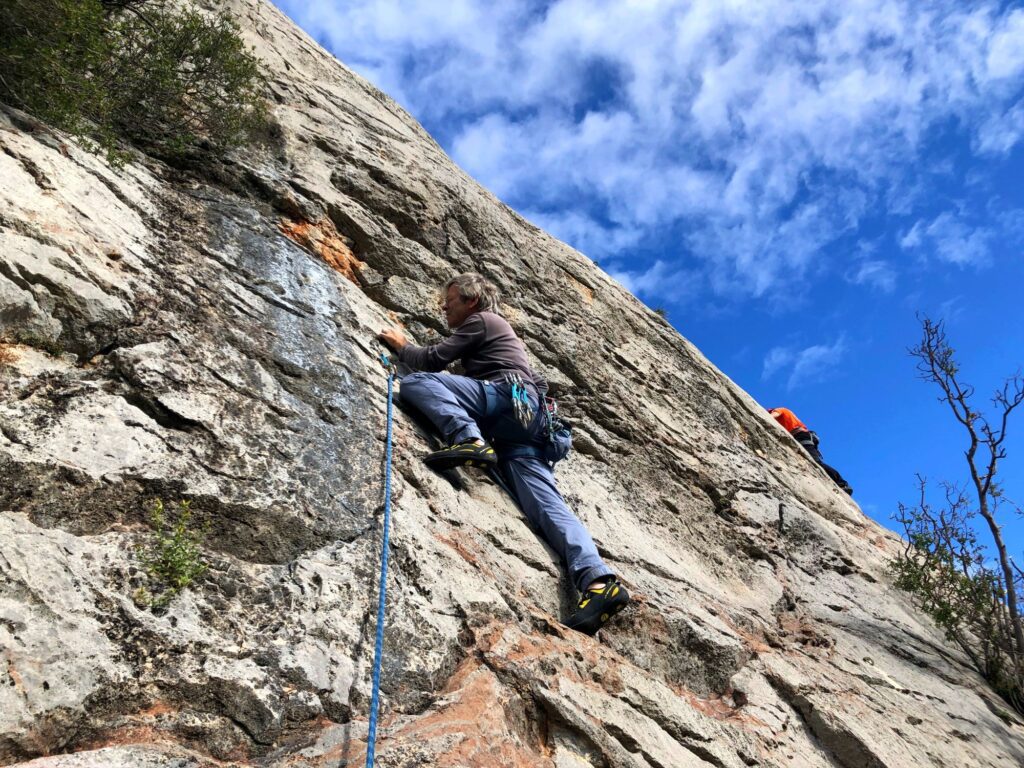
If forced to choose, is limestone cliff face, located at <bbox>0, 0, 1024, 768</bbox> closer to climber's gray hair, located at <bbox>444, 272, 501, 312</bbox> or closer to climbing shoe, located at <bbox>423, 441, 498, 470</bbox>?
climbing shoe, located at <bbox>423, 441, 498, 470</bbox>

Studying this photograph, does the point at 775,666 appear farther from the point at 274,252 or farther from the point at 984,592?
the point at 274,252

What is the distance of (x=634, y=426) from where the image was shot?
7.94 metres

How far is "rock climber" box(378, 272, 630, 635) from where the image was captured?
5012 mm

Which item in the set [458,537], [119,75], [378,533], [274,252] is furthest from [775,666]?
[119,75]

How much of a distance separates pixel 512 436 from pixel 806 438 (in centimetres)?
785

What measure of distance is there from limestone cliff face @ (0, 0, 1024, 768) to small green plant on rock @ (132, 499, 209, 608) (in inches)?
2.7

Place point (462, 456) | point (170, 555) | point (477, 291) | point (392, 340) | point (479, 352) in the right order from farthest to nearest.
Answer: point (477, 291) < point (479, 352) < point (392, 340) < point (462, 456) < point (170, 555)

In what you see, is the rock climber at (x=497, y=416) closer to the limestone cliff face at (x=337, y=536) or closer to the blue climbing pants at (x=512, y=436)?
the blue climbing pants at (x=512, y=436)

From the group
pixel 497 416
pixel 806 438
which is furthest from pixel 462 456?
pixel 806 438

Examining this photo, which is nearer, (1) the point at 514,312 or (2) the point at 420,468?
(2) the point at 420,468

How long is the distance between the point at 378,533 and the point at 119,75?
15.3 ft

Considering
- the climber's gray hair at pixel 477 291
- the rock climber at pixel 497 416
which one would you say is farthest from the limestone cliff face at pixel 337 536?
the climber's gray hair at pixel 477 291

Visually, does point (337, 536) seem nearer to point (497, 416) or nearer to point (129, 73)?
point (497, 416)

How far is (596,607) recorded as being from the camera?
4777 mm
